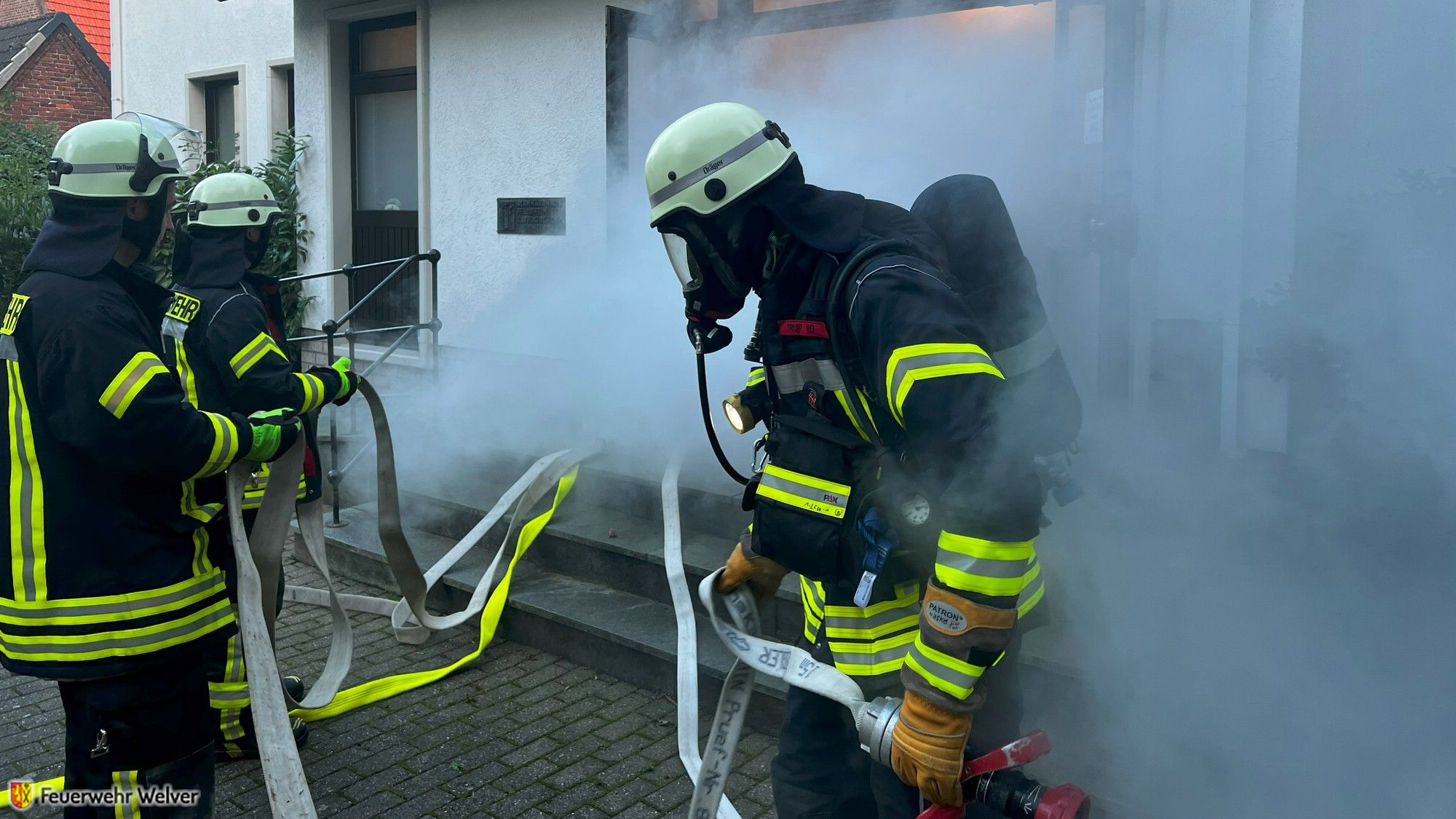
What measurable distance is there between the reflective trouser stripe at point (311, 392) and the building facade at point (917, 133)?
95.3 inches

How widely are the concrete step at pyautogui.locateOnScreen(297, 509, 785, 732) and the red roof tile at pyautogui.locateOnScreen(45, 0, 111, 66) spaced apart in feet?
66.9

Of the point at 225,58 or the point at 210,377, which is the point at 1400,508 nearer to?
the point at 210,377

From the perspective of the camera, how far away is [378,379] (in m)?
8.44

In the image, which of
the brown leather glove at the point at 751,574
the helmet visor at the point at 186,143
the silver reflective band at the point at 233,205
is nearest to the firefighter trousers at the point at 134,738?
the brown leather glove at the point at 751,574

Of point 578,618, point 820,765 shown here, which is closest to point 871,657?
point 820,765

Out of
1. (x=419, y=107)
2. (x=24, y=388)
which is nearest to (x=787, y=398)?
(x=24, y=388)

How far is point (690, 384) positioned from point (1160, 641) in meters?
2.87

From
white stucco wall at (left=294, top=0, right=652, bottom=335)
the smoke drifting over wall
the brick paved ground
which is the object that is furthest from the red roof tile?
the smoke drifting over wall

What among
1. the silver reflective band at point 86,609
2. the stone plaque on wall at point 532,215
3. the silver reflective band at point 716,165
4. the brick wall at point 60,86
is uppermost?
the brick wall at point 60,86

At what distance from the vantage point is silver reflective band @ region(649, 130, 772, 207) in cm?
228

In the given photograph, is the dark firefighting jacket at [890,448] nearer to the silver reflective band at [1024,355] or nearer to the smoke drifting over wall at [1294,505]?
the silver reflective band at [1024,355]

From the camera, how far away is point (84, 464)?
2.64 meters

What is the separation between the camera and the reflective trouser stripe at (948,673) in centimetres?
194

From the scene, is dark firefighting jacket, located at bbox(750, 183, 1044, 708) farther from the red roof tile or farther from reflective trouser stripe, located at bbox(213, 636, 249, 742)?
the red roof tile
